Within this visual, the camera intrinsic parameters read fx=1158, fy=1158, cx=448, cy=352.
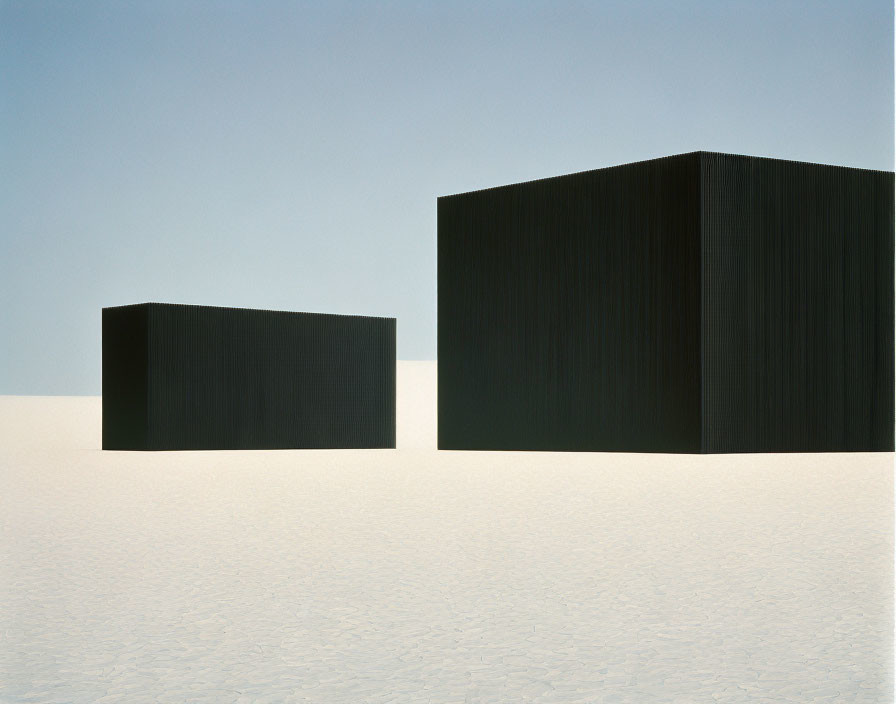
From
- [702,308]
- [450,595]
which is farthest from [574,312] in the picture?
[450,595]

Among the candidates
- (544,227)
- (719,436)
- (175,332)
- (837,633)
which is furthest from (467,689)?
(175,332)

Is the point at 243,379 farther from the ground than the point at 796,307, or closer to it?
closer to it

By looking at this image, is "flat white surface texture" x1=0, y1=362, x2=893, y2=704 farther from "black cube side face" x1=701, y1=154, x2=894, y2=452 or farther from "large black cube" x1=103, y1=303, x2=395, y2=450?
"large black cube" x1=103, y1=303, x2=395, y2=450

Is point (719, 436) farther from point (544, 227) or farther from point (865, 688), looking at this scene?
point (865, 688)

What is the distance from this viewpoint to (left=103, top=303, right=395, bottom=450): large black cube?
20.1 m

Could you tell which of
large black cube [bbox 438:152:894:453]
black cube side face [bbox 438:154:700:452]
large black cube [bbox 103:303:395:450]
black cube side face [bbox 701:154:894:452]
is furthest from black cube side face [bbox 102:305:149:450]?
black cube side face [bbox 701:154:894:452]

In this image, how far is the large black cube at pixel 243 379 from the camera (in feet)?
65.9

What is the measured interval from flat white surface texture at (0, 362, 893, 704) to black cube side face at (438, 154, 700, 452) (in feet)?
19.4

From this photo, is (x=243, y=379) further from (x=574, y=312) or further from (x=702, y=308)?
(x=702, y=308)

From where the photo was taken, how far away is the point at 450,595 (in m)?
4.90

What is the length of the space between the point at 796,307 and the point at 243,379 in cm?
984

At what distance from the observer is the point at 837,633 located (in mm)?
4090

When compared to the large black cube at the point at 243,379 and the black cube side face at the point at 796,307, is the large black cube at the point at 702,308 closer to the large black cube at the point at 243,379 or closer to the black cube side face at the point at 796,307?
the black cube side face at the point at 796,307

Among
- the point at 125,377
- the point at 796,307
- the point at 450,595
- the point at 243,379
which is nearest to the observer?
the point at 450,595
